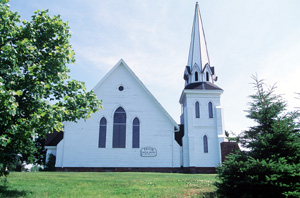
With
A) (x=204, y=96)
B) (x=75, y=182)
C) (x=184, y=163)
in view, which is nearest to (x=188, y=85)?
(x=204, y=96)

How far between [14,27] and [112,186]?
7738 mm

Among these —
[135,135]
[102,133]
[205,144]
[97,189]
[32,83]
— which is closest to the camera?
[32,83]

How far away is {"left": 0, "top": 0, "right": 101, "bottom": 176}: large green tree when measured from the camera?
764cm

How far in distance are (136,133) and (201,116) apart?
25.2 feet

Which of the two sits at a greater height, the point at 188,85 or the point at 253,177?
the point at 188,85

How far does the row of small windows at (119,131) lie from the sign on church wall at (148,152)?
0.75m

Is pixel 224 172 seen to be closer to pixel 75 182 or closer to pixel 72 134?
pixel 75 182

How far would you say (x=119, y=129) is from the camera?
2569 cm

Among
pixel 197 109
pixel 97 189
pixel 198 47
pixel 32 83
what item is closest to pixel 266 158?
pixel 97 189

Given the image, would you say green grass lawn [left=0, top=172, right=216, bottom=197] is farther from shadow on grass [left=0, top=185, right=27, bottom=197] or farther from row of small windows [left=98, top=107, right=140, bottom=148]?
row of small windows [left=98, top=107, right=140, bottom=148]

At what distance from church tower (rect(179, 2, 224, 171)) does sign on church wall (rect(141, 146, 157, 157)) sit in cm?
326

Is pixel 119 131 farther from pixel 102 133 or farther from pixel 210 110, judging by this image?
pixel 210 110

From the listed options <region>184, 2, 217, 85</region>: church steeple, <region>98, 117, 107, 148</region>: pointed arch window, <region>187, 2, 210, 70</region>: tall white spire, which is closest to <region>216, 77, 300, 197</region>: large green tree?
Answer: <region>98, 117, 107, 148</region>: pointed arch window

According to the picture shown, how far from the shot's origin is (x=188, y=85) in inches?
1216
